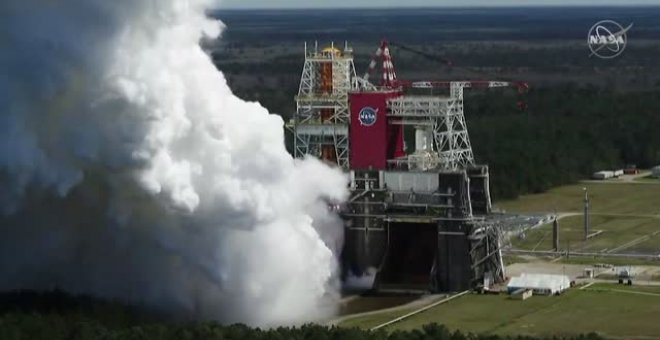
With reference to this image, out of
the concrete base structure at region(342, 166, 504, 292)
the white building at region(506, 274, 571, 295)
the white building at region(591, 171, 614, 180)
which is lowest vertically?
the white building at region(506, 274, 571, 295)

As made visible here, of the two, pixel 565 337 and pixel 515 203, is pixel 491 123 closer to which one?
pixel 515 203

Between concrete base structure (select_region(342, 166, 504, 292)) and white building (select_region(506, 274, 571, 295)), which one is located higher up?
concrete base structure (select_region(342, 166, 504, 292))

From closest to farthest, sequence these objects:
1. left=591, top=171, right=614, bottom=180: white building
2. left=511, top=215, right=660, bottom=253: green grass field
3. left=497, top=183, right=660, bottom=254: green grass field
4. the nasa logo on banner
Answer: the nasa logo on banner < left=511, top=215, right=660, bottom=253: green grass field < left=497, top=183, right=660, bottom=254: green grass field < left=591, top=171, right=614, bottom=180: white building

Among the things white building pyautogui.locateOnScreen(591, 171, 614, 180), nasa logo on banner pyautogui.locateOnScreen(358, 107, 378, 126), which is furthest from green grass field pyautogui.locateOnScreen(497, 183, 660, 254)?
nasa logo on banner pyautogui.locateOnScreen(358, 107, 378, 126)

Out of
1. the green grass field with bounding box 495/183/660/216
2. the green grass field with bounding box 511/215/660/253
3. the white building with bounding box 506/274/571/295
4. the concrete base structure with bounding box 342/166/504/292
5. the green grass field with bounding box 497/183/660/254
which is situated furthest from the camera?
the green grass field with bounding box 495/183/660/216

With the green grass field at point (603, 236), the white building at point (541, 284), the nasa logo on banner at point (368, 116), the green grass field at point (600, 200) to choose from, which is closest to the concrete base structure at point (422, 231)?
the white building at point (541, 284)

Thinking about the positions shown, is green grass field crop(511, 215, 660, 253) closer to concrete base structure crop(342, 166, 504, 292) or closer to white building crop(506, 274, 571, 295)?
concrete base structure crop(342, 166, 504, 292)
